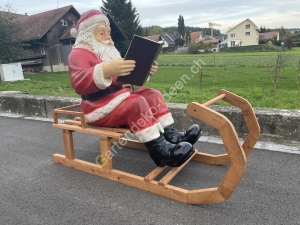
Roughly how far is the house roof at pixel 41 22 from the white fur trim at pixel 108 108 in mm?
15190

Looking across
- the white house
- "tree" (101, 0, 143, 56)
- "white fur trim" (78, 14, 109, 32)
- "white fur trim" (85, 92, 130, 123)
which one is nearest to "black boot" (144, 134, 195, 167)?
"white fur trim" (85, 92, 130, 123)

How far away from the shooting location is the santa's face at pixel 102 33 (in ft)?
6.84

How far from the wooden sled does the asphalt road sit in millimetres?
60

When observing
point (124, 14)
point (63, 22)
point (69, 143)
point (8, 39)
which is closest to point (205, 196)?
point (69, 143)

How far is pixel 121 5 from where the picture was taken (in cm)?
2038

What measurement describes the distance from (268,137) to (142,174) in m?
1.43

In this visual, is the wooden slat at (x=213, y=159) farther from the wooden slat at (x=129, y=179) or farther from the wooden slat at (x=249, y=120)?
the wooden slat at (x=129, y=179)

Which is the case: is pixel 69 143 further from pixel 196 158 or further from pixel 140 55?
pixel 196 158

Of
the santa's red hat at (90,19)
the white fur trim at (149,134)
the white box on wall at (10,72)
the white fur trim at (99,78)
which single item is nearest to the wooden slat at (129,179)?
the white fur trim at (149,134)

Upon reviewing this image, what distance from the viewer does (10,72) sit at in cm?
1012

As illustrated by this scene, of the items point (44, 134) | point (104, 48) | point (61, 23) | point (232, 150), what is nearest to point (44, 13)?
point (61, 23)

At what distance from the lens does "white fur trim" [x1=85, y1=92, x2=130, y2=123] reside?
1956 millimetres

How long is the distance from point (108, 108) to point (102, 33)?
0.64 m

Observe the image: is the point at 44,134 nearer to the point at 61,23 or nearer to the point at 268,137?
the point at 268,137
